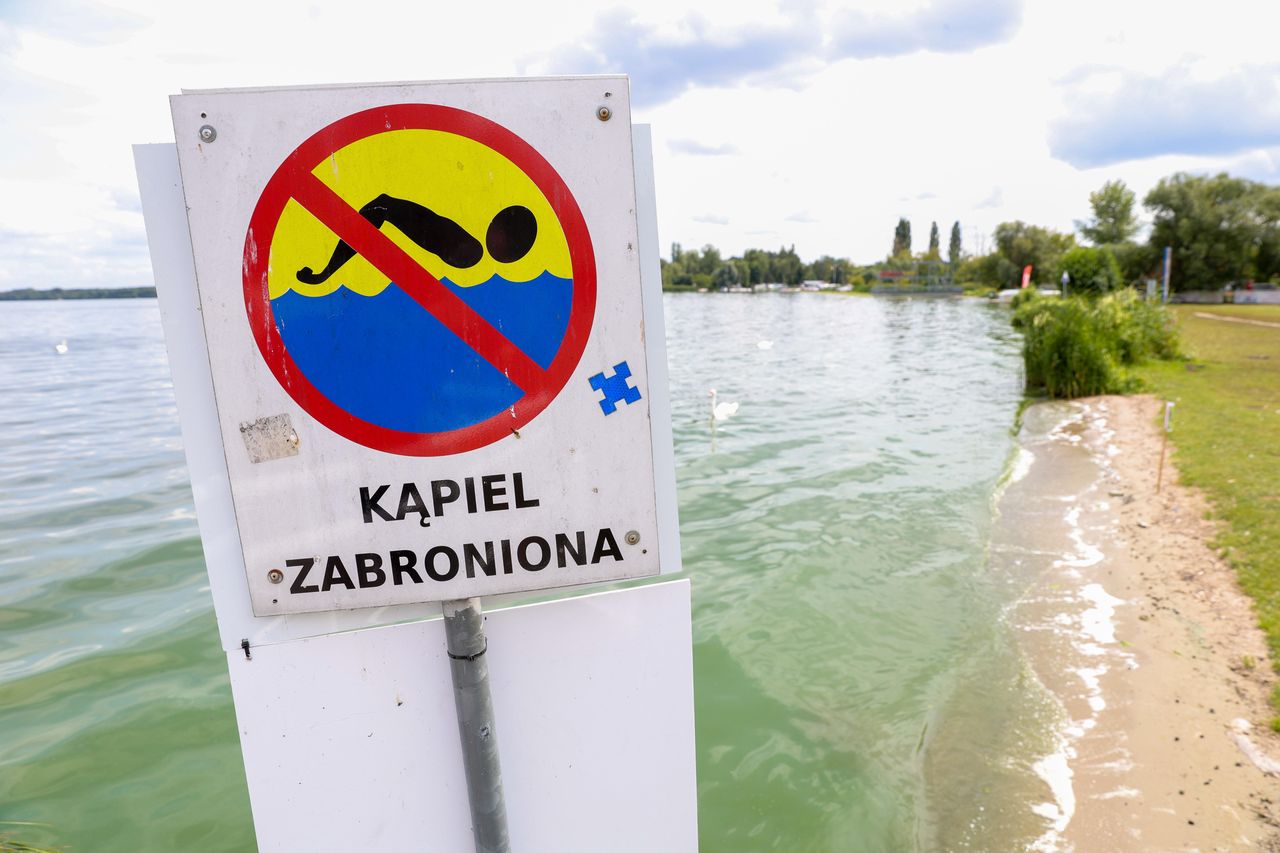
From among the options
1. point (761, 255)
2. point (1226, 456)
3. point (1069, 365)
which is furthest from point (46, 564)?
point (761, 255)

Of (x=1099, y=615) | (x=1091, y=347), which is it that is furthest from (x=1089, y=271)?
(x=1099, y=615)

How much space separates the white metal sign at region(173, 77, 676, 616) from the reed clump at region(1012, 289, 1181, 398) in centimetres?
1688

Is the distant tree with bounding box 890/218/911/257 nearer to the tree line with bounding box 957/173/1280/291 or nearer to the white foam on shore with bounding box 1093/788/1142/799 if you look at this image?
the tree line with bounding box 957/173/1280/291

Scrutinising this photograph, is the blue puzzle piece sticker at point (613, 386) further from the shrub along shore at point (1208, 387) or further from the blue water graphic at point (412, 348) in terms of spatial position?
the shrub along shore at point (1208, 387)

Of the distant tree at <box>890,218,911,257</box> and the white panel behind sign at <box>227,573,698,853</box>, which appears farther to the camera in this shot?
the distant tree at <box>890,218,911,257</box>

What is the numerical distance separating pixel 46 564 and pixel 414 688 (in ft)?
28.9

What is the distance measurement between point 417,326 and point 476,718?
2.59ft

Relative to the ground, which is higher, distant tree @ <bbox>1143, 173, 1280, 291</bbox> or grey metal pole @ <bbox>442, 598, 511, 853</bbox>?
distant tree @ <bbox>1143, 173, 1280, 291</bbox>

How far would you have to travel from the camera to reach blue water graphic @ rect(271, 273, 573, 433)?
139 centimetres

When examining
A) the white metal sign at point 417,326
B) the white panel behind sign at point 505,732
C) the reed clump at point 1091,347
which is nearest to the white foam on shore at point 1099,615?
the white panel behind sign at point 505,732

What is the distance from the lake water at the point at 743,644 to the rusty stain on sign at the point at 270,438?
12.1 feet

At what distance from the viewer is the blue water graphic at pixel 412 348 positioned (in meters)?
1.39

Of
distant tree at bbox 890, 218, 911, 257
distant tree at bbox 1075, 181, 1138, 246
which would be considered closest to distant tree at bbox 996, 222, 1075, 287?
distant tree at bbox 1075, 181, 1138, 246

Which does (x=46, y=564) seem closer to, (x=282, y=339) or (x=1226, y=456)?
(x=282, y=339)
